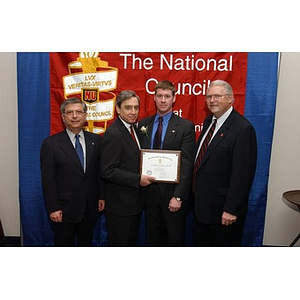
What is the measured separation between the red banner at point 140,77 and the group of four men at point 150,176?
38 centimetres

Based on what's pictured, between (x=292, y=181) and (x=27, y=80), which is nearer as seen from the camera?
A: (x=27, y=80)

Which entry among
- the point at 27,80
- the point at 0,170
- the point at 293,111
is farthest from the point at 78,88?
the point at 293,111

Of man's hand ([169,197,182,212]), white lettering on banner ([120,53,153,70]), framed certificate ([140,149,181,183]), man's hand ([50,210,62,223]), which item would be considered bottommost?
man's hand ([50,210,62,223])

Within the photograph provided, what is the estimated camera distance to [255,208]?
3.25 m

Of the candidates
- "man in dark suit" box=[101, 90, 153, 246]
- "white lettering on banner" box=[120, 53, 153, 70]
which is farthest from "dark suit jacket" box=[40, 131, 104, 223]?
"white lettering on banner" box=[120, 53, 153, 70]

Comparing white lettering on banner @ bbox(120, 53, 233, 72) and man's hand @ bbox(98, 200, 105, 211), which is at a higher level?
white lettering on banner @ bbox(120, 53, 233, 72)

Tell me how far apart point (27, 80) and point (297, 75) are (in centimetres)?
254

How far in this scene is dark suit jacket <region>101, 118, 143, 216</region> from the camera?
268 centimetres

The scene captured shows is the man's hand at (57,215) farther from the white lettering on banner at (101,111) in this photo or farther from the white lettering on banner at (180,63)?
the white lettering on banner at (180,63)

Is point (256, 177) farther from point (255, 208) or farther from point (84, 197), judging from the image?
point (84, 197)

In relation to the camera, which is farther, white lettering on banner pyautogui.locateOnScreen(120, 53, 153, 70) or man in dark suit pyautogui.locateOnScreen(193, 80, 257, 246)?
white lettering on banner pyautogui.locateOnScreen(120, 53, 153, 70)

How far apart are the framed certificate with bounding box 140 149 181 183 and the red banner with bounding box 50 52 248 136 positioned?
59cm

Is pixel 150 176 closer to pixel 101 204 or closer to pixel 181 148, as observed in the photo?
pixel 181 148

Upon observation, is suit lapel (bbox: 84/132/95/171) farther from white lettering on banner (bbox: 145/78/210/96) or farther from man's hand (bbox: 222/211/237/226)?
man's hand (bbox: 222/211/237/226)
